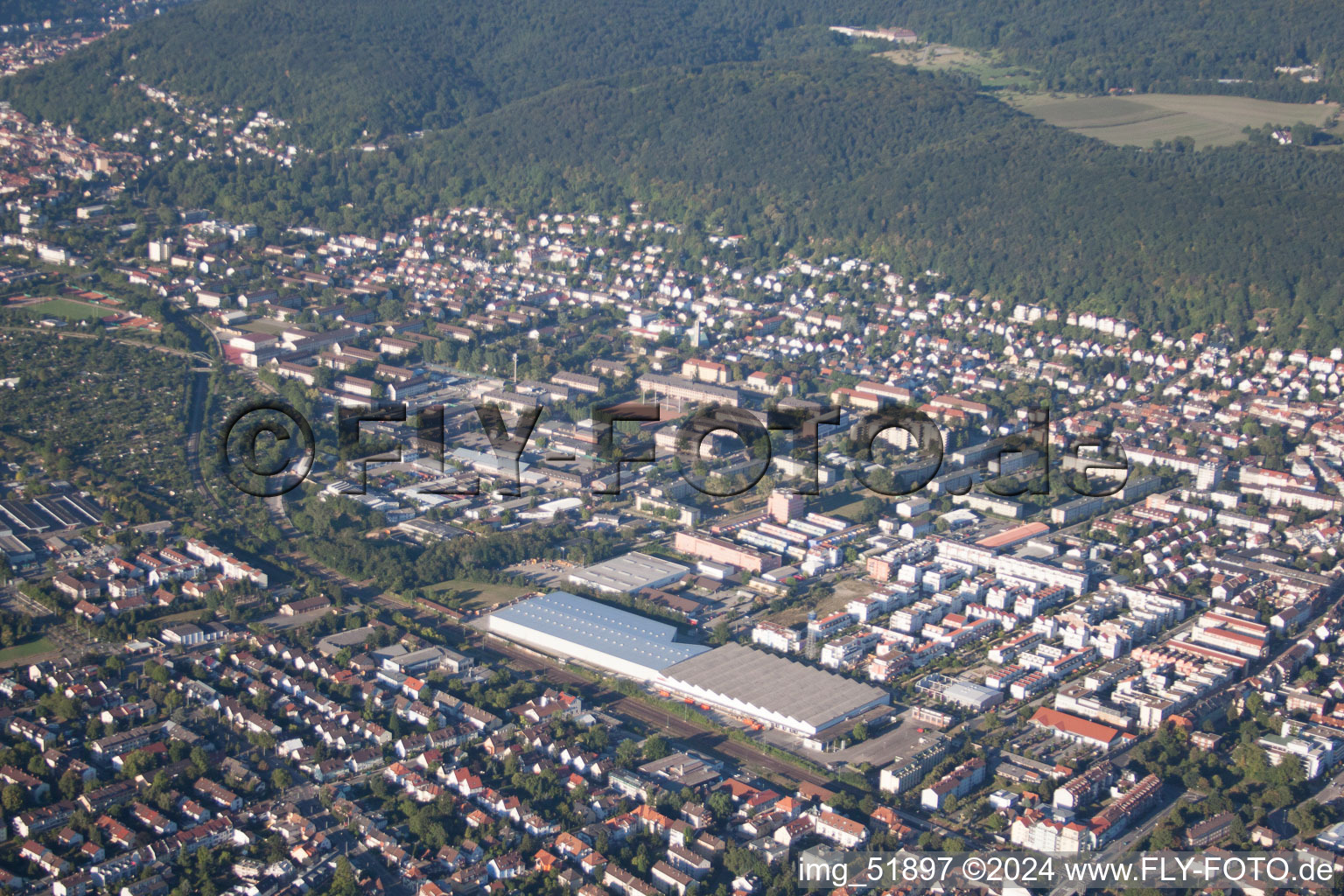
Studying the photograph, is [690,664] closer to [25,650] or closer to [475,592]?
[475,592]

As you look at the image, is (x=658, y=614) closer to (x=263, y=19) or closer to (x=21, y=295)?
(x=21, y=295)

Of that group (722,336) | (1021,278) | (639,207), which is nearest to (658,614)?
(722,336)

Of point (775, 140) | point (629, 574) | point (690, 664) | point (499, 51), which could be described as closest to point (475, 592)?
point (629, 574)

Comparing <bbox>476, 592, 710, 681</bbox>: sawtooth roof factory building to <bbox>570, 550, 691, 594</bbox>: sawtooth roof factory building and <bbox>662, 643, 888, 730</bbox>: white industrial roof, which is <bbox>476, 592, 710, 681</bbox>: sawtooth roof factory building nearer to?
<bbox>662, 643, 888, 730</bbox>: white industrial roof

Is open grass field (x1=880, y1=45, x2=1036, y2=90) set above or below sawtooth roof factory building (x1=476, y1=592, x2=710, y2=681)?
above

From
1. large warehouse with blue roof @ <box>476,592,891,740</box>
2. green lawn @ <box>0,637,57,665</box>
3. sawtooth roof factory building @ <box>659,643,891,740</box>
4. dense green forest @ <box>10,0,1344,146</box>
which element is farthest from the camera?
dense green forest @ <box>10,0,1344,146</box>

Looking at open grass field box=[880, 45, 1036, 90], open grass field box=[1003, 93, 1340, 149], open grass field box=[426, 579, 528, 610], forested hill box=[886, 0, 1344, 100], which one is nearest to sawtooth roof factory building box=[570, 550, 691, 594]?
open grass field box=[426, 579, 528, 610]
